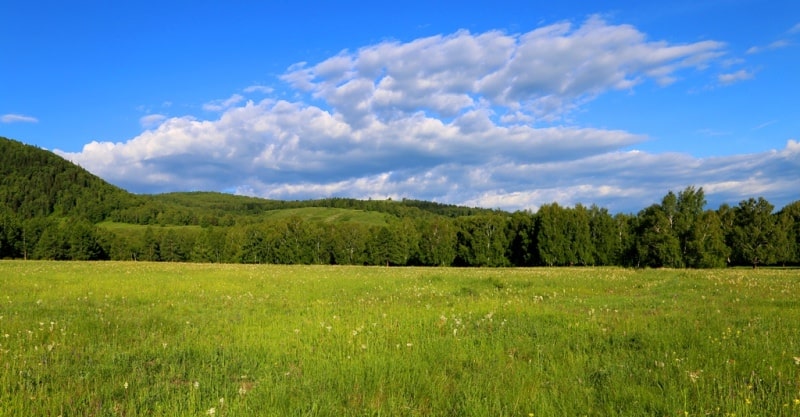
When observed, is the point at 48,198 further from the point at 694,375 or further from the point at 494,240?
the point at 694,375

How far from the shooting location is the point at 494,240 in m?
89.2

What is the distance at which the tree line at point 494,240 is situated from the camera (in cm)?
6600

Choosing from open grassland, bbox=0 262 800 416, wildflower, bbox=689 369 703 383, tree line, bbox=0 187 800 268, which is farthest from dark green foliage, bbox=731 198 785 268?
wildflower, bbox=689 369 703 383

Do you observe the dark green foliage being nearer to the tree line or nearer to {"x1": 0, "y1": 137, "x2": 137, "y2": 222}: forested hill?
the tree line

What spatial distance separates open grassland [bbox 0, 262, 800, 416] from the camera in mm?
5957

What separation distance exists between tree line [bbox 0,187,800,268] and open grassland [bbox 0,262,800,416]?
58898mm

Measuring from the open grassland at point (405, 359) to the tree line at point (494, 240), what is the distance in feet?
193

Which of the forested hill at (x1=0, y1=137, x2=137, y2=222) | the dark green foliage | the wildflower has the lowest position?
the wildflower

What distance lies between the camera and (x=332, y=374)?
7.32 m

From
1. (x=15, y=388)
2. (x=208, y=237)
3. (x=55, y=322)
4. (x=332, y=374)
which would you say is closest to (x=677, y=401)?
(x=332, y=374)

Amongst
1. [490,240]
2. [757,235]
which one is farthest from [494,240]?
[757,235]

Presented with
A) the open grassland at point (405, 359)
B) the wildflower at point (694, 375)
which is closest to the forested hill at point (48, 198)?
the open grassland at point (405, 359)

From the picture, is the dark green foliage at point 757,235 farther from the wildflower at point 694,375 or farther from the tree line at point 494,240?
the wildflower at point 694,375

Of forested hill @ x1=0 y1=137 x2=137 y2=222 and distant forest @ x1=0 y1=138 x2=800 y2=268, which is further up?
forested hill @ x1=0 y1=137 x2=137 y2=222
